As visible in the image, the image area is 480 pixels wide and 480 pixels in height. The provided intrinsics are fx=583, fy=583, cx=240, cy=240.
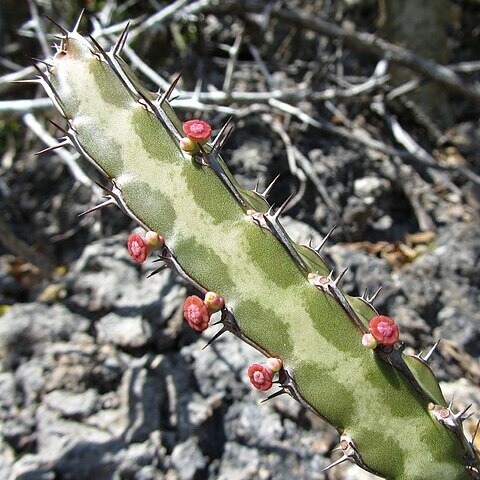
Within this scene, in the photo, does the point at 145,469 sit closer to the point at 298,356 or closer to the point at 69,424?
the point at 69,424

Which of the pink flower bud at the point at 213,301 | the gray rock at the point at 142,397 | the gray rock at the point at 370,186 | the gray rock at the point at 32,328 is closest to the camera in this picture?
the pink flower bud at the point at 213,301

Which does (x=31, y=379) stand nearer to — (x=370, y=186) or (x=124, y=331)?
(x=124, y=331)

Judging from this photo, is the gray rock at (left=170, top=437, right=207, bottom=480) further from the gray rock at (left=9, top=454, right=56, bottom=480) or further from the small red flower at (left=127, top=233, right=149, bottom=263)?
the small red flower at (left=127, top=233, right=149, bottom=263)

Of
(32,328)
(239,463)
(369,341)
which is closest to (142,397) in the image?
(239,463)

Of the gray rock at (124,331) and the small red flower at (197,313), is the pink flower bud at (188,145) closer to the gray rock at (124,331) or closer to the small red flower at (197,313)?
the small red flower at (197,313)

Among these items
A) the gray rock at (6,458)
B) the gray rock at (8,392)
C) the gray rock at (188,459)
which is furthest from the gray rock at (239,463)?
the gray rock at (8,392)

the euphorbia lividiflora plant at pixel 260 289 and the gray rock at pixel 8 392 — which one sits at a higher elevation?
the euphorbia lividiflora plant at pixel 260 289

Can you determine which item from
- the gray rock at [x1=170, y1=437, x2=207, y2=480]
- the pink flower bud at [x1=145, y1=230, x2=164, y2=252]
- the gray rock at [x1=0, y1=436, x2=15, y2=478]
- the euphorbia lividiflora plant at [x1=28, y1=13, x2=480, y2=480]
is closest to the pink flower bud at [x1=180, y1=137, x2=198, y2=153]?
the euphorbia lividiflora plant at [x1=28, y1=13, x2=480, y2=480]

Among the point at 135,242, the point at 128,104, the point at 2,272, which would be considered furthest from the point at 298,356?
the point at 2,272
